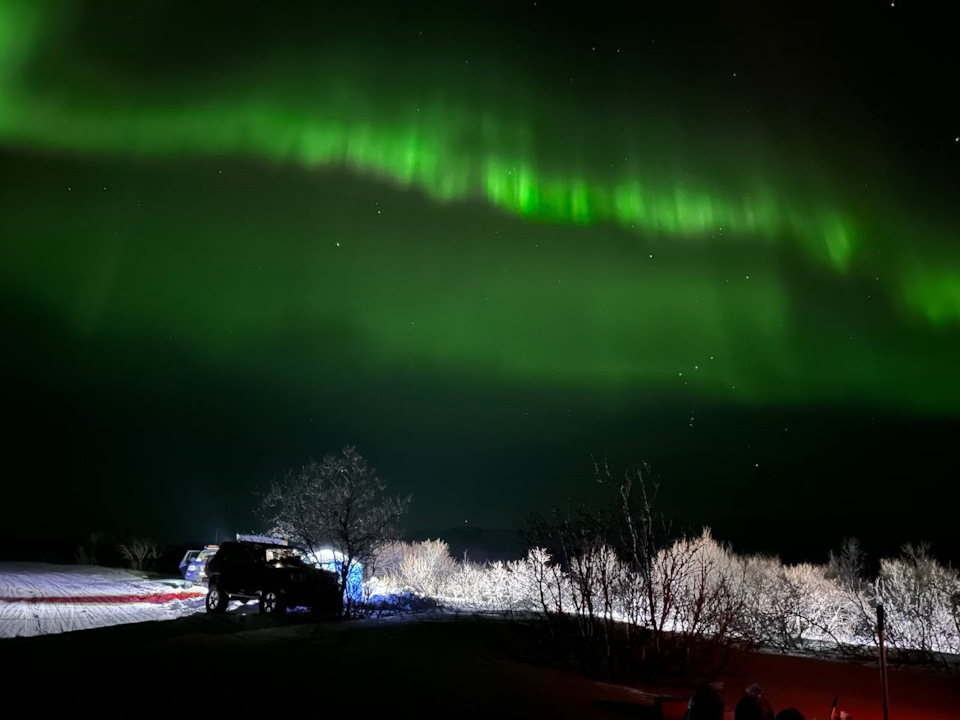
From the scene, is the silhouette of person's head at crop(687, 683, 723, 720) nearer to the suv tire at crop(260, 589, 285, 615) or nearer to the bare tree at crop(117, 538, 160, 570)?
the suv tire at crop(260, 589, 285, 615)

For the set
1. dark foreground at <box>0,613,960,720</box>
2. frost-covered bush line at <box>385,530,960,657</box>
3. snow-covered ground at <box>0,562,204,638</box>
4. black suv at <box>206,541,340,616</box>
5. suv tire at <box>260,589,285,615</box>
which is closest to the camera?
dark foreground at <box>0,613,960,720</box>

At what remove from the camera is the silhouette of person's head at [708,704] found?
7293 mm

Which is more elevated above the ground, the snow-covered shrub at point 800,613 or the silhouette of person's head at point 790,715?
the silhouette of person's head at point 790,715

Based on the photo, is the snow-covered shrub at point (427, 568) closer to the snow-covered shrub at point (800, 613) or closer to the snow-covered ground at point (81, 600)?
the snow-covered ground at point (81, 600)

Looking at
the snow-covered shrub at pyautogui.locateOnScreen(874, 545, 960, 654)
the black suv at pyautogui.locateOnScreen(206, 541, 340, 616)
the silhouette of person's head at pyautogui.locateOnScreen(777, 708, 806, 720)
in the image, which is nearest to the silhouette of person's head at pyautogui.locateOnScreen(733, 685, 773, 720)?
the silhouette of person's head at pyautogui.locateOnScreen(777, 708, 806, 720)

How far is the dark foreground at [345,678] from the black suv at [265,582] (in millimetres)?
1939

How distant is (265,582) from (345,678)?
30.4 feet

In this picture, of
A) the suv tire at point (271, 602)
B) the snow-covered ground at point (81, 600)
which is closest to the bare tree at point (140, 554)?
the snow-covered ground at point (81, 600)

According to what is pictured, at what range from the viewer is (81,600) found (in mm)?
24047

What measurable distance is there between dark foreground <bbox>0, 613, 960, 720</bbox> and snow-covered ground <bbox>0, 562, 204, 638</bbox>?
3976 mm

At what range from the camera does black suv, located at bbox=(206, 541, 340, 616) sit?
19047mm

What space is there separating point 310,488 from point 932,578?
34.2 meters

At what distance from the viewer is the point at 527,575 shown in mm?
42812

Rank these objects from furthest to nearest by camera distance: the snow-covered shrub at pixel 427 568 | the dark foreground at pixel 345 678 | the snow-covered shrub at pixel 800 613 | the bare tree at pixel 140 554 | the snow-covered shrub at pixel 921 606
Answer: the bare tree at pixel 140 554 → the snow-covered shrub at pixel 427 568 → the snow-covered shrub at pixel 921 606 → the snow-covered shrub at pixel 800 613 → the dark foreground at pixel 345 678
